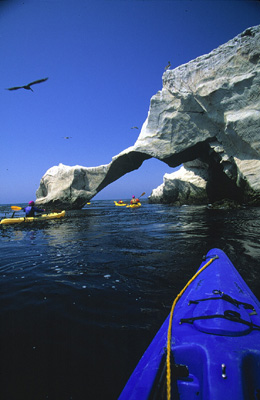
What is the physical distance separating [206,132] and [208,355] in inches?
788

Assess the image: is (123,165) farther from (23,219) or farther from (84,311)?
(84,311)

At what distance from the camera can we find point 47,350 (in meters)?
2.09

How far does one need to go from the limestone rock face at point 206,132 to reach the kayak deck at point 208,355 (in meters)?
16.1

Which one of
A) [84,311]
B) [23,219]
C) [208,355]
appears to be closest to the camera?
[208,355]

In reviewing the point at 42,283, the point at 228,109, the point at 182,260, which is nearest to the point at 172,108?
the point at 228,109

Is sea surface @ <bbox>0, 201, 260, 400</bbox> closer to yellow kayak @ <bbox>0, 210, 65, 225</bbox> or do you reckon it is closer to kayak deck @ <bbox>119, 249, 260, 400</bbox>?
kayak deck @ <bbox>119, 249, 260, 400</bbox>

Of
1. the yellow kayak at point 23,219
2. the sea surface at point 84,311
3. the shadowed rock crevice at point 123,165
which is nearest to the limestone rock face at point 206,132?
the shadowed rock crevice at point 123,165

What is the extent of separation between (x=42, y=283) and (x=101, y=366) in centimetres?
234

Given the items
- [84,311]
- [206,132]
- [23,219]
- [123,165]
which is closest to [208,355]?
[84,311]

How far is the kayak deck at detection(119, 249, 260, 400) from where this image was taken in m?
1.21

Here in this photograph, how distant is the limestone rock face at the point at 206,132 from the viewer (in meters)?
15.1

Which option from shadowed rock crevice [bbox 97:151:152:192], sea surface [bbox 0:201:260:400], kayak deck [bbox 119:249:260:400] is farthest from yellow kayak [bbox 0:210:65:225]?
kayak deck [bbox 119:249:260:400]

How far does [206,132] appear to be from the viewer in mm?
18484

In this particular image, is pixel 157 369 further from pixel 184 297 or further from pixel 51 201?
pixel 51 201
